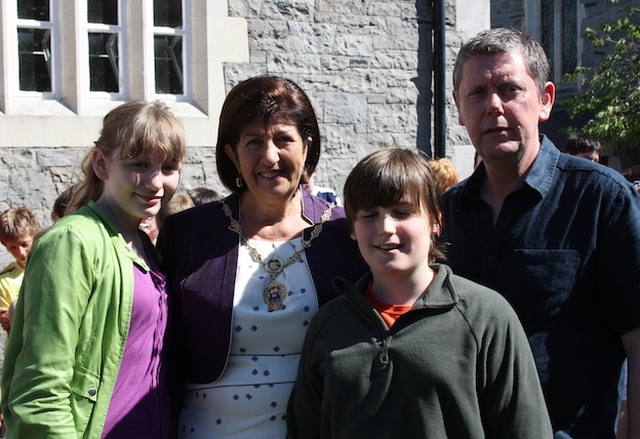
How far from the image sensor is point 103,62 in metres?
6.96

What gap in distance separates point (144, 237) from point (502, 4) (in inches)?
595

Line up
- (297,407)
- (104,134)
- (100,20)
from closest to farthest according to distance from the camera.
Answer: (297,407) < (104,134) < (100,20)

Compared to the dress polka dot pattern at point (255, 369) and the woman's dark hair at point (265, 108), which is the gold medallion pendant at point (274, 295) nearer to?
the dress polka dot pattern at point (255, 369)

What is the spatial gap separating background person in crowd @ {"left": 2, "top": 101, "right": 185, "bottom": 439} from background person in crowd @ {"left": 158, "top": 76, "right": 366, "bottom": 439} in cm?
10

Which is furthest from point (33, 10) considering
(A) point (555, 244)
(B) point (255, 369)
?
(A) point (555, 244)

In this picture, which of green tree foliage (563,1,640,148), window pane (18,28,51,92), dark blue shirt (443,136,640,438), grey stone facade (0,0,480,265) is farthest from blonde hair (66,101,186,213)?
green tree foliage (563,1,640,148)

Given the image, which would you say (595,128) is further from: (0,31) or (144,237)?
(144,237)

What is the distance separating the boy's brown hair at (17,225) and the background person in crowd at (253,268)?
9.31 ft

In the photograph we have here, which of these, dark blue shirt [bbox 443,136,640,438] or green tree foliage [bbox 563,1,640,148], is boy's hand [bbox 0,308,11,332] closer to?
dark blue shirt [bbox 443,136,640,438]

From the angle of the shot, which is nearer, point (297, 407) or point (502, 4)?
point (297, 407)

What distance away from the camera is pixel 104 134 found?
8.59ft

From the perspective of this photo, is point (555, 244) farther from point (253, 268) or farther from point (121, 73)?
point (121, 73)

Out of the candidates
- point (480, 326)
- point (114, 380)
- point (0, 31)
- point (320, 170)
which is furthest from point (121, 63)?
point (480, 326)

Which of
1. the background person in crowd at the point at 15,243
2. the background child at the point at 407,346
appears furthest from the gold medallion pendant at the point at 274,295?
the background person in crowd at the point at 15,243
